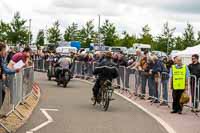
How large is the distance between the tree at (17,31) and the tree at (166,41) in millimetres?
21049

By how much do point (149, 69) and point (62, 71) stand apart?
A: 23.7 feet

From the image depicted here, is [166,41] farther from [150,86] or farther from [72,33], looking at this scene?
[150,86]

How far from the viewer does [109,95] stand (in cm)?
1598

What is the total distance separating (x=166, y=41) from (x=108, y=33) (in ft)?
29.9

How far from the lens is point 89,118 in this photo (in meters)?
13.8

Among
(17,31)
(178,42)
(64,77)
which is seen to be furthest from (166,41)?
(64,77)

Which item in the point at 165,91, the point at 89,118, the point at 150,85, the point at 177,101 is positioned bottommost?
the point at 89,118

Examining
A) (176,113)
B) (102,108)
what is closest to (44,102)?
(102,108)

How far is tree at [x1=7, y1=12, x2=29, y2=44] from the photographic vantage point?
81.4m

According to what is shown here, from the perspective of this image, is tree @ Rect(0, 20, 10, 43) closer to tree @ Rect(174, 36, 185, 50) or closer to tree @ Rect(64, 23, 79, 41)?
tree @ Rect(64, 23, 79, 41)

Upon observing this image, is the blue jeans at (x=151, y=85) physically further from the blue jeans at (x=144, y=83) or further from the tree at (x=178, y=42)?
the tree at (x=178, y=42)

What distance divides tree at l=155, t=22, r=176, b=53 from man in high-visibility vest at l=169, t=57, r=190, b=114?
64438 millimetres

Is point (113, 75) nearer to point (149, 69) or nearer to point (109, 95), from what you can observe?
point (109, 95)

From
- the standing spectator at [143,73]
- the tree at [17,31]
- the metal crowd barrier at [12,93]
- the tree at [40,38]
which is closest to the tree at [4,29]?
the tree at [17,31]
